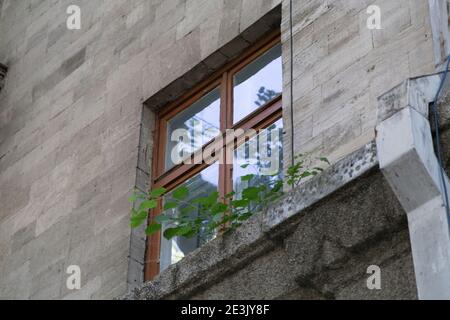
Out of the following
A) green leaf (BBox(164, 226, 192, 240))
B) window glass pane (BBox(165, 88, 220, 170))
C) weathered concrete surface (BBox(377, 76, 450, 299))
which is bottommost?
weathered concrete surface (BBox(377, 76, 450, 299))

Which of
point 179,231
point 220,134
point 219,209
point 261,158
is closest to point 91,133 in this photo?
point 220,134

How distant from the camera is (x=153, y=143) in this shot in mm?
10172

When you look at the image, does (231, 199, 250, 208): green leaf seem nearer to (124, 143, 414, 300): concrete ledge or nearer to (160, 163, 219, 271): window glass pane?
(124, 143, 414, 300): concrete ledge

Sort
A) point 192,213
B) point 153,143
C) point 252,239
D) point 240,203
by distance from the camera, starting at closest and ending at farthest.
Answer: point 252,239 < point 240,203 < point 192,213 < point 153,143

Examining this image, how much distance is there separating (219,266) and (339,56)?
7.38 ft

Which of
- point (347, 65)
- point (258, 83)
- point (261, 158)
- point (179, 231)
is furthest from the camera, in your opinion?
point (258, 83)

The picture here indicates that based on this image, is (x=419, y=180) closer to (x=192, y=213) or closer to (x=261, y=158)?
(x=261, y=158)

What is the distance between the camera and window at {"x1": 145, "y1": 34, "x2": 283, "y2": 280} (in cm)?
911

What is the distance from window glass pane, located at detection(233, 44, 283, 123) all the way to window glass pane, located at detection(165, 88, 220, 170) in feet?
0.76

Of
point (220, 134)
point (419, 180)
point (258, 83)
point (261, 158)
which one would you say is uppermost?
point (258, 83)

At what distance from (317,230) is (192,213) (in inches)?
112

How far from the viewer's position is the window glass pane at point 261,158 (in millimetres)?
8711

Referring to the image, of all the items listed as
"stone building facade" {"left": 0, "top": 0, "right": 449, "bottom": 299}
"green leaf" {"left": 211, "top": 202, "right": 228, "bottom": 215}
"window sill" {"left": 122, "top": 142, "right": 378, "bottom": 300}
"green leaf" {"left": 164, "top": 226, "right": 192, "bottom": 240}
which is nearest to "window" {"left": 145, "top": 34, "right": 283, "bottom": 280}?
"stone building facade" {"left": 0, "top": 0, "right": 449, "bottom": 299}
